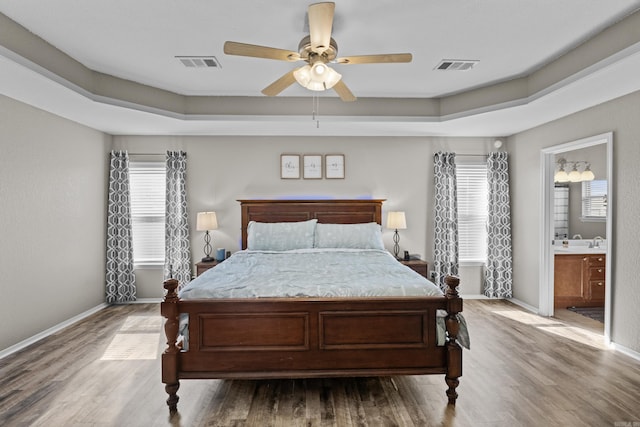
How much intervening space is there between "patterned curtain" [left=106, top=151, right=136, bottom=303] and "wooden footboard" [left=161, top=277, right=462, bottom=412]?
308 cm

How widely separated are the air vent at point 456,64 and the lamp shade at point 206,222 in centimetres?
338

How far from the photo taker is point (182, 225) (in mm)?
4926

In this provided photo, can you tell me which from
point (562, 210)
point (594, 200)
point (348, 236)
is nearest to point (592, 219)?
point (594, 200)

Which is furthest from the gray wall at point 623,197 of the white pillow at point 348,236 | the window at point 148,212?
the window at point 148,212

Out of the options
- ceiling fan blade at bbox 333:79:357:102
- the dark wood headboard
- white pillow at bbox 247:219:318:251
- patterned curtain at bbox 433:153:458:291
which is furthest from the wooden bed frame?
patterned curtain at bbox 433:153:458:291

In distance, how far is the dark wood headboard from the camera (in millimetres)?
4875

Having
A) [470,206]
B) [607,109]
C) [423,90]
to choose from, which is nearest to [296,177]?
[423,90]

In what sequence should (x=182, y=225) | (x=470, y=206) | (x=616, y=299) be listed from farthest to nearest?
1. (x=470, y=206)
2. (x=182, y=225)
3. (x=616, y=299)

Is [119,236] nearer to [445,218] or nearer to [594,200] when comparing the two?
[445,218]

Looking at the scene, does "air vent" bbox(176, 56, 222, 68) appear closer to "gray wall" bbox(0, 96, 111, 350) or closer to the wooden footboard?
"gray wall" bbox(0, 96, 111, 350)

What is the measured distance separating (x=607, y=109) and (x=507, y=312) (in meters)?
2.63

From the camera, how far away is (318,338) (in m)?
2.41

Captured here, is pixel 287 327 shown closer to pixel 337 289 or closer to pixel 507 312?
pixel 337 289

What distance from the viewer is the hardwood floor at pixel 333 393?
7.30ft
